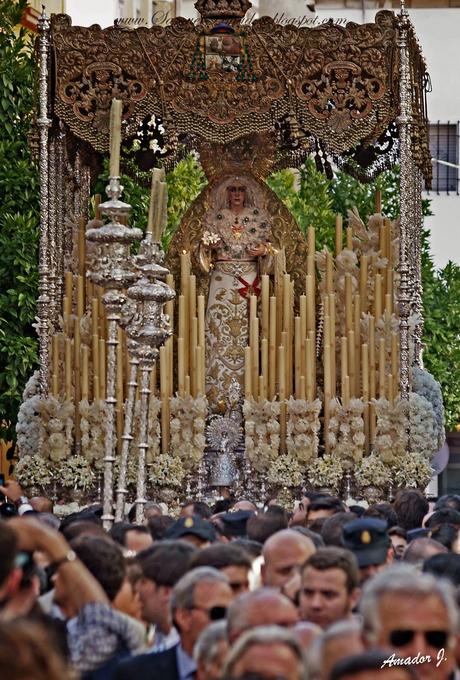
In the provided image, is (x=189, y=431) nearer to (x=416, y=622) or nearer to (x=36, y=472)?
(x=36, y=472)

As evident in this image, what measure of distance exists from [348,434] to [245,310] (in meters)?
2.16

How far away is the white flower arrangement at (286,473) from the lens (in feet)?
67.4

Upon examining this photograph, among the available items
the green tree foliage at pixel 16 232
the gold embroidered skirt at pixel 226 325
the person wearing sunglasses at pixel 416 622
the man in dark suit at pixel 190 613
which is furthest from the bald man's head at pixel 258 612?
the green tree foliage at pixel 16 232

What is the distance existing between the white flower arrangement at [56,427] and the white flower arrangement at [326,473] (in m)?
2.52

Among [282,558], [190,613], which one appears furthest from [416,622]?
[282,558]

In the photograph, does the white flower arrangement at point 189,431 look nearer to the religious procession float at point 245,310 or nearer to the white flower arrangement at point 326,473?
the religious procession float at point 245,310

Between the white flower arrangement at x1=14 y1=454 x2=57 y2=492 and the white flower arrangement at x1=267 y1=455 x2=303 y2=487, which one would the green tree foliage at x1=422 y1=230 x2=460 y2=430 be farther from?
the white flower arrangement at x1=14 y1=454 x2=57 y2=492

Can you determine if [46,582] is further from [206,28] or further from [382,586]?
[206,28]

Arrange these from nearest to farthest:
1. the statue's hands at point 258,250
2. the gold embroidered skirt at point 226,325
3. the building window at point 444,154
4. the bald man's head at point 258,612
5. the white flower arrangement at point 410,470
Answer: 1. the bald man's head at point 258,612
2. the white flower arrangement at point 410,470
3. the gold embroidered skirt at point 226,325
4. the statue's hands at point 258,250
5. the building window at point 444,154

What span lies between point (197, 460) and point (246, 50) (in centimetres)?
430

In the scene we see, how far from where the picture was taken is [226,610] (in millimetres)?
8031

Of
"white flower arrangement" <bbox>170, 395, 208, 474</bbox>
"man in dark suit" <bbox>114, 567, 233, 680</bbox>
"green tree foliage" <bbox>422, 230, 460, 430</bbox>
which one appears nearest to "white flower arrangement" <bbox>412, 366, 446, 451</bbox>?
"white flower arrangement" <bbox>170, 395, 208, 474</bbox>

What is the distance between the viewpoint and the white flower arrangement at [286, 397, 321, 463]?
20609 millimetres

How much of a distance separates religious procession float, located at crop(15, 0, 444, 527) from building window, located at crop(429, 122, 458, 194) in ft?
75.3
